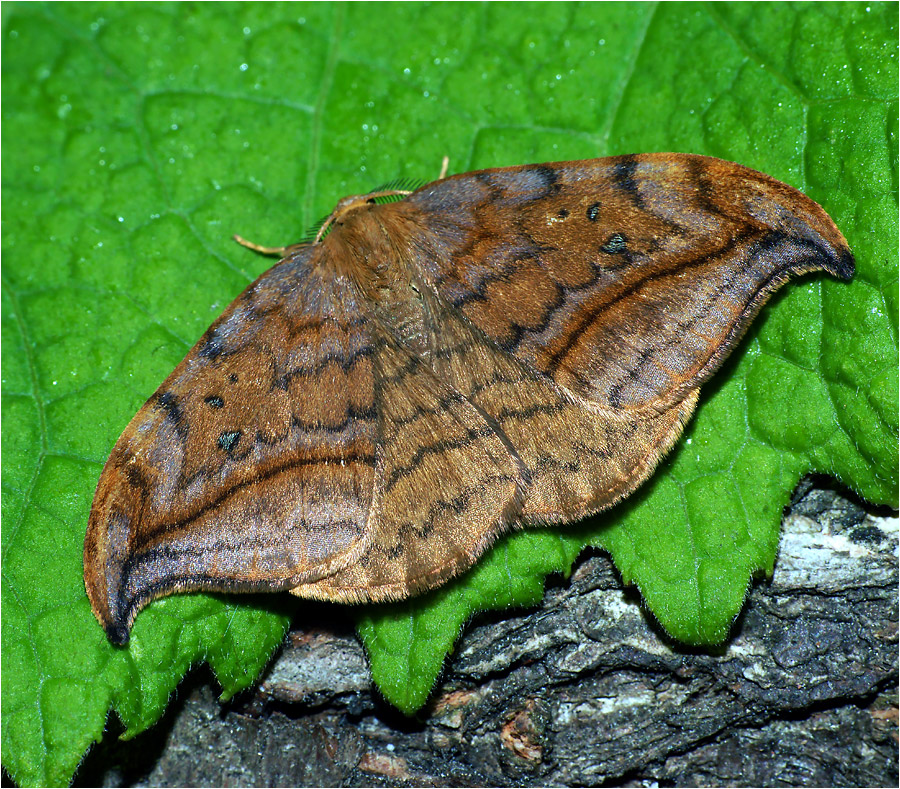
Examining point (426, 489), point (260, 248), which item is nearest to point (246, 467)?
point (426, 489)

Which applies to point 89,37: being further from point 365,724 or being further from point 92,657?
point 365,724

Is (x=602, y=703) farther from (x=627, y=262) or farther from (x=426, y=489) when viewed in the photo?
(x=627, y=262)

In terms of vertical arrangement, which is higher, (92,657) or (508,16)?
(508,16)

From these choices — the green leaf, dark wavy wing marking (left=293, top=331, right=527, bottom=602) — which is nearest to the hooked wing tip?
the green leaf

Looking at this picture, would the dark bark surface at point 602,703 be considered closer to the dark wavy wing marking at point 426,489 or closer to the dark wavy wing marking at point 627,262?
the dark wavy wing marking at point 426,489

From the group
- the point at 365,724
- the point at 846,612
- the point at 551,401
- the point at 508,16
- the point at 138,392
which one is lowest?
the point at 365,724

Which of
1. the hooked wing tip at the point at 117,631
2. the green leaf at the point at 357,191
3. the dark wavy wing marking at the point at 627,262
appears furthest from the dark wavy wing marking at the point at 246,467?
the dark wavy wing marking at the point at 627,262

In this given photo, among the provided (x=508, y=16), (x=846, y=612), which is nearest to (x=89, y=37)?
(x=508, y=16)
